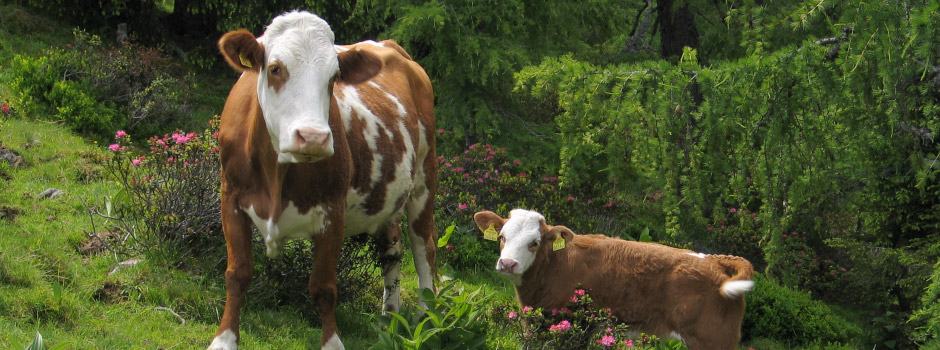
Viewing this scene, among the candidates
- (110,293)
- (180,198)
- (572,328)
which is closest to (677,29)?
(572,328)

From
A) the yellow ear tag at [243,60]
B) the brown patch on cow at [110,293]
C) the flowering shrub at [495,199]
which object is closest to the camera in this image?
the yellow ear tag at [243,60]

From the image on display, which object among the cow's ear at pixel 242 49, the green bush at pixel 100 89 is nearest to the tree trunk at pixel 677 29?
the green bush at pixel 100 89

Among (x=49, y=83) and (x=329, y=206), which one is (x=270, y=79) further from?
(x=49, y=83)

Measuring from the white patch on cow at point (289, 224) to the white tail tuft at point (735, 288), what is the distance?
121 inches

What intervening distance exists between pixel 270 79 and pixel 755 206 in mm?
8781

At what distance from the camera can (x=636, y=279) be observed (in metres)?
6.91

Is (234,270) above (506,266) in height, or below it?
above

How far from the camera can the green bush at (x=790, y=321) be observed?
8.97 meters

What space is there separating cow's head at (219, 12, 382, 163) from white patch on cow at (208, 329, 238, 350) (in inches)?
47.7

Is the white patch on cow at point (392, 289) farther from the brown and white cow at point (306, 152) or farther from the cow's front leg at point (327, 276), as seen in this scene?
the cow's front leg at point (327, 276)

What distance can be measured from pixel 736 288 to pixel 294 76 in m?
3.67

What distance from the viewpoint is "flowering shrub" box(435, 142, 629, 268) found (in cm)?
946

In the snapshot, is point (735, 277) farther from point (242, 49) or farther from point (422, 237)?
point (242, 49)

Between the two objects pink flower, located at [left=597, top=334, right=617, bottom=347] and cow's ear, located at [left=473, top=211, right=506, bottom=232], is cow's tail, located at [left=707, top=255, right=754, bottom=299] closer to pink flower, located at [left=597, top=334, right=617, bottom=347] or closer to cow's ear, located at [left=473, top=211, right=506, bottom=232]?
pink flower, located at [left=597, top=334, right=617, bottom=347]
